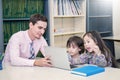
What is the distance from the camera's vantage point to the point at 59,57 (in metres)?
1.79

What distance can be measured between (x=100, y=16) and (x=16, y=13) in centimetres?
190

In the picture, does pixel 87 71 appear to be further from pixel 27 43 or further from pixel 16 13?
pixel 16 13

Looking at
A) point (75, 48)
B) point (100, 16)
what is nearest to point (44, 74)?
point (75, 48)

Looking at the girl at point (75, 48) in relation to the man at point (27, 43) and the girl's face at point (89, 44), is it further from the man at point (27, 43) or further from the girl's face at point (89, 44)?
the man at point (27, 43)

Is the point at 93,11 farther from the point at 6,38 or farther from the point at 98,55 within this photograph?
the point at 98,55

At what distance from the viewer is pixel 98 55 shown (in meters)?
2.05

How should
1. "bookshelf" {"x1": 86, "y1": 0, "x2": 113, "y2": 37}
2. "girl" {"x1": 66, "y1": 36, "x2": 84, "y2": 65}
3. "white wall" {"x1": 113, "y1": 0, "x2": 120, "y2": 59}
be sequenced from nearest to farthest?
"girl" {"x1": 66, "y1": 36, "x2": 84, "y2": 65} → "bookshelf" {"x1": 86, "y1": 0, "x2": 113, "y2": 37} → "white wall" {"x1": 113, "y1": 0, "x2": 120, "y2": 59}

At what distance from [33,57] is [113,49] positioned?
292cm

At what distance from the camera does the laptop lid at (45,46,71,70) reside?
5.78 feet

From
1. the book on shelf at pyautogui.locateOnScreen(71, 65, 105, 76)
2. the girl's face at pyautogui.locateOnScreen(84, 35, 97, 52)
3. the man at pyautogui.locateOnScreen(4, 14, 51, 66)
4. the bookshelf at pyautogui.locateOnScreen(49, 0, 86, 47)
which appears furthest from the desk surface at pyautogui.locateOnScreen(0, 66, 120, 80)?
the bookshelf at pyautogui.locateOnScreen(49, 0, 86, 47)

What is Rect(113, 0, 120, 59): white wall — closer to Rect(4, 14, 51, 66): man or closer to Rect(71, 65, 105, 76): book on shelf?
Rect(4, 14, 51, 66): man

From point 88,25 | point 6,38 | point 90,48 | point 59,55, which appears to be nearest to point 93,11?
point 88,25

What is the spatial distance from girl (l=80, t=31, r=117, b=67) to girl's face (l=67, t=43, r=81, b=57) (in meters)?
0.10

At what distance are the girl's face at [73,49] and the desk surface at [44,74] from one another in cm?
46
